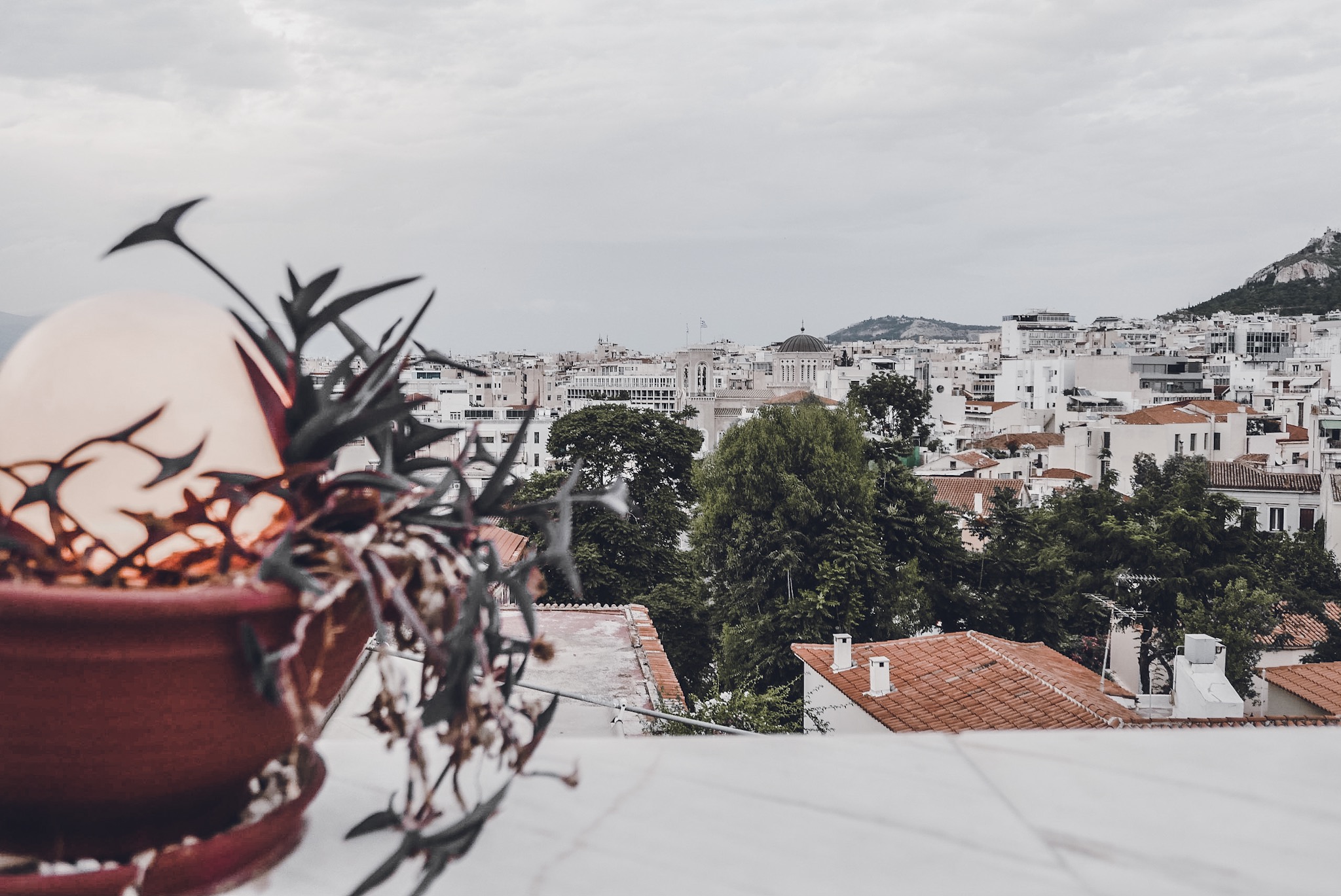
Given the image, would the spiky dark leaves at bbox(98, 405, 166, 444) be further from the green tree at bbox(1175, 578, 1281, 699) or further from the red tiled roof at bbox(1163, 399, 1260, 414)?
the red tiled roof at bbox(1163, 399, 1260, 414)

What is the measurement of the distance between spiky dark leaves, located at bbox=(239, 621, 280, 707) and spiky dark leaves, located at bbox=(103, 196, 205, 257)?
0.73 feet

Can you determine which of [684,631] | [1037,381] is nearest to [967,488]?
[684,631]

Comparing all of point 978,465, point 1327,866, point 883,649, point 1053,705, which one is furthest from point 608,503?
point 978,465

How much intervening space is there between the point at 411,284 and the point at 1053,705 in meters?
6.81

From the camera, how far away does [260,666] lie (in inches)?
19.0

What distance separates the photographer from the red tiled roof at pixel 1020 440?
21.7 meters

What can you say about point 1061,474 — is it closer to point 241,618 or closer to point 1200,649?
point 1200,649

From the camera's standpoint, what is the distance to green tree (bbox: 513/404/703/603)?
12953 millimetres

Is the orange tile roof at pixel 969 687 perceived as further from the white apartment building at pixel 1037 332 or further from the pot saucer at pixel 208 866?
the white apartment building at pixel 1037 332

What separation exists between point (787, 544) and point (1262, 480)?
9.63 m

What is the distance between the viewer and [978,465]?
66.0ft

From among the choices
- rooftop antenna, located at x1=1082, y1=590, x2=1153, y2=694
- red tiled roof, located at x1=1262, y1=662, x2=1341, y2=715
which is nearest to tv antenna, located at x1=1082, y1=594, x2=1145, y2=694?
rooftop antenna, located at x1=1082, y1=590, x2=1153, y2=694

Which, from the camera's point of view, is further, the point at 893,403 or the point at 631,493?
the point at 893,403

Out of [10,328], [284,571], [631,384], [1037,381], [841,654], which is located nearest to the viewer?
[284,571]
